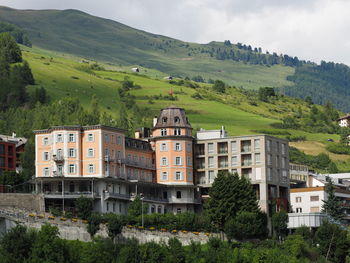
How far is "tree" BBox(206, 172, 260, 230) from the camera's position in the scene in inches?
6088

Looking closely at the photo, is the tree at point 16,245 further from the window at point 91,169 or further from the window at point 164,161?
the window at point 164,161

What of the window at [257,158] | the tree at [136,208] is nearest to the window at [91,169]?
the tree at [136,208]

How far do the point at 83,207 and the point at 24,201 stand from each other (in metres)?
9.63

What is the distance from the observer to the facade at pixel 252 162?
557 ft

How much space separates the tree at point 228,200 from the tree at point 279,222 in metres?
5.81

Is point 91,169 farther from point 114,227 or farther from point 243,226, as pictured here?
point 243,226

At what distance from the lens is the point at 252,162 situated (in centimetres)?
17150

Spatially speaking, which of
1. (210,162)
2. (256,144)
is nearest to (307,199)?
(256,144)

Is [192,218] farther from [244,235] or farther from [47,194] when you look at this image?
[47,194]

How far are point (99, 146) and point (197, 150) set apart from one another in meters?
26.0

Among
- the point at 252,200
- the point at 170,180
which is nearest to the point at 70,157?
the point at 170,180

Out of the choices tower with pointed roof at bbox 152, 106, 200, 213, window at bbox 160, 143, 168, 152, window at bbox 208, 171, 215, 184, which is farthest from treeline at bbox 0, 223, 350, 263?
window at bbox 160, 143, 168, 152

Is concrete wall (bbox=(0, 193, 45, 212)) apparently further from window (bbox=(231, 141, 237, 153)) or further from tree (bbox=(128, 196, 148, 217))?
window (bbox=(231, 141, 237, 153))

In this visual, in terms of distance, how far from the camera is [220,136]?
180375 mm
